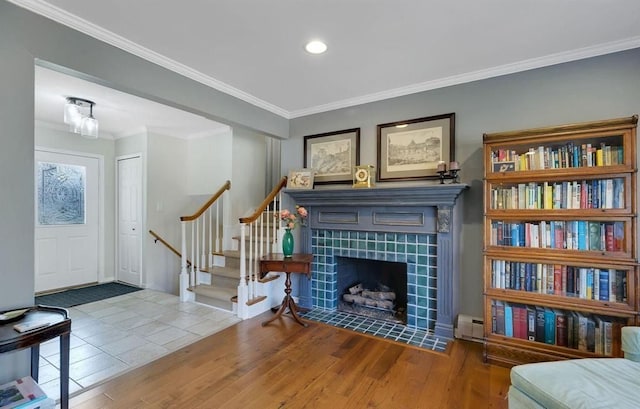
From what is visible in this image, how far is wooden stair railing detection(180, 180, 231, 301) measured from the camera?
386 centimetres

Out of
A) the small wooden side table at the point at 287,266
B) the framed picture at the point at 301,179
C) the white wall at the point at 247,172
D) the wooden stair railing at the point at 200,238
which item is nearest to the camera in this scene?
the small wooden side table at the point at 287,266

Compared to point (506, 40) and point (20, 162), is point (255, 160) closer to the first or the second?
point (20, 162)

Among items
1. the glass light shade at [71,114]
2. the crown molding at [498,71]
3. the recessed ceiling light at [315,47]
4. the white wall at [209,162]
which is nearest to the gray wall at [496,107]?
the crown molding at [498,71]

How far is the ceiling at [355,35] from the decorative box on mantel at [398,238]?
109 centimetres

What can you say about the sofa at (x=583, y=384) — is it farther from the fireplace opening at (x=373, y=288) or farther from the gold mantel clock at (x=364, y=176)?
the gold mantel clock at (x=364, y=176)

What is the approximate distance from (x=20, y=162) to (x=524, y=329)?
363 cm

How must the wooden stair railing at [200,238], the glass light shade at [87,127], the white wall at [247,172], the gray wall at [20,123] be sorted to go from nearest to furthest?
the gray wall at [20,123], the glass light shade at [87,127], the wooden stair railing at [200,238], the white wall at [247,172]

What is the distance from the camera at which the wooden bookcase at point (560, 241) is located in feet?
6.60

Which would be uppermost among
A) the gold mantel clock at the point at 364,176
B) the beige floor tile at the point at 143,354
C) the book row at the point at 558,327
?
the gold mantel clock at the point at 364,176

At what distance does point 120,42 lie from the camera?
208 centimetres

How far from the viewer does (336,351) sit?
2.50 meters

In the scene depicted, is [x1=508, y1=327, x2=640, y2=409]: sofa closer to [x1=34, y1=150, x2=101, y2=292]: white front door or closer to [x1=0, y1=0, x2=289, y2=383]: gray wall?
[x1=0, y1=0, x2=289, y2=383]: gray wall

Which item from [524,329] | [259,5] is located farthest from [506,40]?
[524,329]

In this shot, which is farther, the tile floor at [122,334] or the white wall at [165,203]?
the white wall at [165,203]
